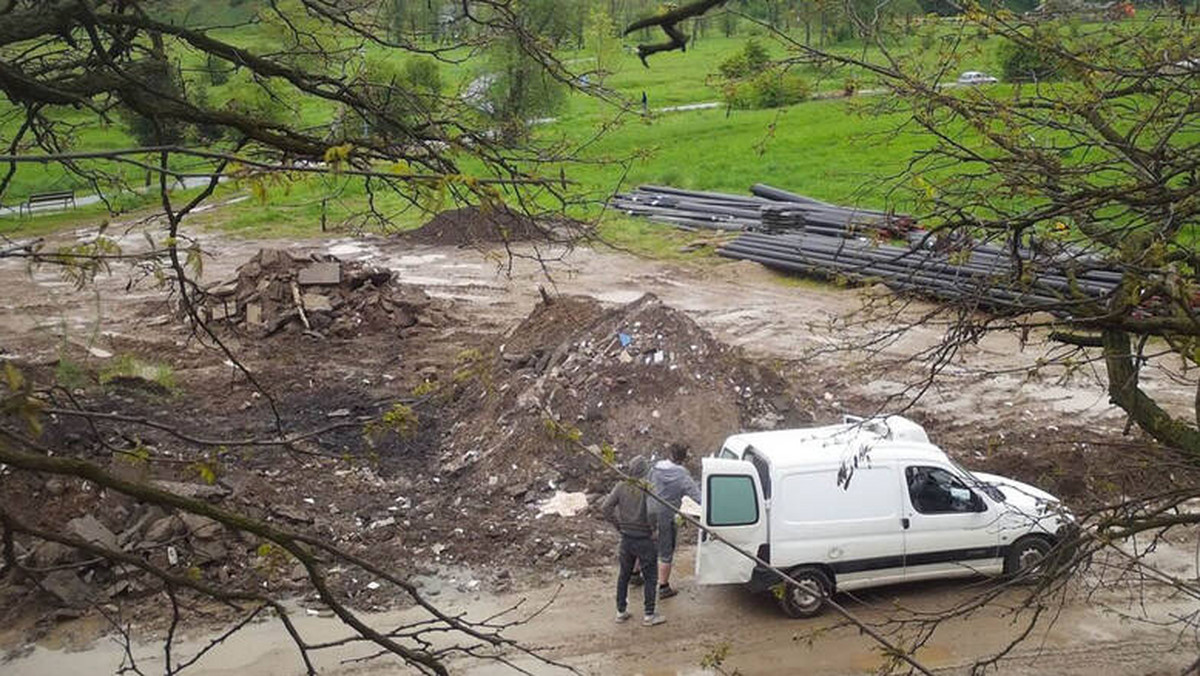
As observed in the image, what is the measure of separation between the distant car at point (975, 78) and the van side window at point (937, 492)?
3819 mm

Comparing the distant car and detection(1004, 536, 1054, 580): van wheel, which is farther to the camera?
detection(1004, 536, 1054, 580): van wheel

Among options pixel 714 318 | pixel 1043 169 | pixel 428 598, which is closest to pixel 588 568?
pixel 428 598

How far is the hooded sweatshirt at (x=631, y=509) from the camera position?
10016 millimetres

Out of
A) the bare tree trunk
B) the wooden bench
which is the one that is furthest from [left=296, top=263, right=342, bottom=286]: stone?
the bare tree trunk

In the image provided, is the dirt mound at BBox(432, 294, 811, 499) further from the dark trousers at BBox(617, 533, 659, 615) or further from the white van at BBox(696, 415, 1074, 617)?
the white van at BBox(696, 415, 1074, 617)

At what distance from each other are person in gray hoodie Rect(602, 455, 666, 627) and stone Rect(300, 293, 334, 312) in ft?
37.4

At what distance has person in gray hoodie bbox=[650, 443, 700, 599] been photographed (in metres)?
10.4

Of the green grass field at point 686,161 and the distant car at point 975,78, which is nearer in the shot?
the distant car at point 975,78

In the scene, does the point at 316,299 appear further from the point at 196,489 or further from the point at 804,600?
the point at 804,600

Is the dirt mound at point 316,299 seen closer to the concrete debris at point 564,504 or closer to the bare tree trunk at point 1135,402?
the concrete debris at point 564,504

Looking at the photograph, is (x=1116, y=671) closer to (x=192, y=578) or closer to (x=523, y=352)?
(x=192, y=578)

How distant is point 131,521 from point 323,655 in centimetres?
317

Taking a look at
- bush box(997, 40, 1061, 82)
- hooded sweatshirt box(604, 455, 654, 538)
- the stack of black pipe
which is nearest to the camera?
bush box(997, 40, 1061, 82)

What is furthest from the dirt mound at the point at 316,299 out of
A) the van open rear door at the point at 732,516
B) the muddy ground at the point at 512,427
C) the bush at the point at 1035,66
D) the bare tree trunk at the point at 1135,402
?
the bare tree trunk at the point at 1135,402
